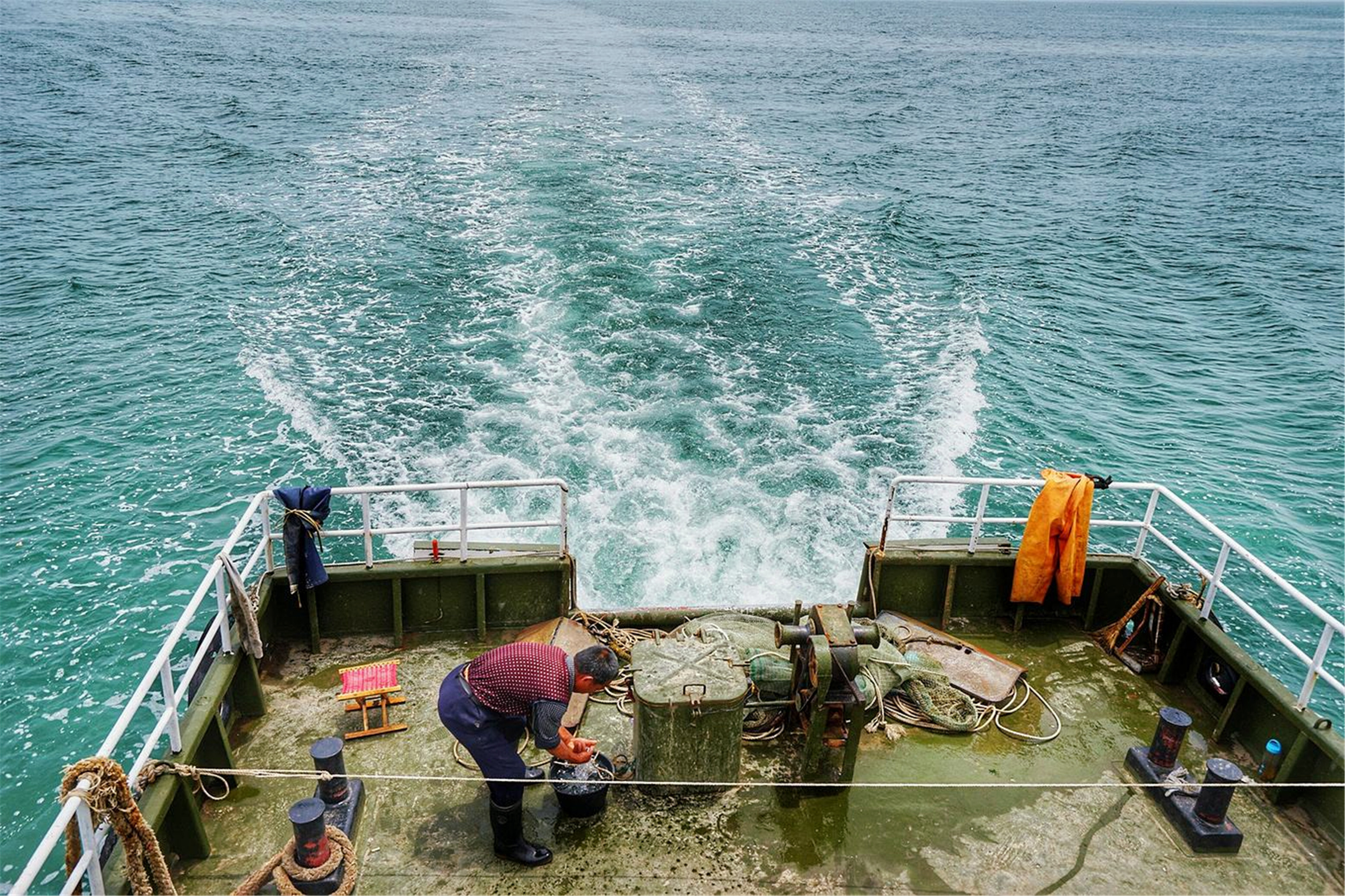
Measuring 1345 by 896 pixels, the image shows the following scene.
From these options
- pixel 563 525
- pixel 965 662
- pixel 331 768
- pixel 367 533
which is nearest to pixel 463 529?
pixel 367 533

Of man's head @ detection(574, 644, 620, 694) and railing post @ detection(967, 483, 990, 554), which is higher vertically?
man's head @ detection(574, 644, 620, 694)

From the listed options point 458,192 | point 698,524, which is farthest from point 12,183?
point 698,524

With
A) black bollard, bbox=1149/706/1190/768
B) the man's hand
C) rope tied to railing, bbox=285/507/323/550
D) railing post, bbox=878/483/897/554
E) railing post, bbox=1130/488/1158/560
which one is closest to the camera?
the man's hand

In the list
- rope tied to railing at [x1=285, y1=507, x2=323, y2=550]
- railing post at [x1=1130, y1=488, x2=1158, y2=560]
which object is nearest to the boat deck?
rope tied to railing at [x1=285, y1=507, x2=323, y2=550]

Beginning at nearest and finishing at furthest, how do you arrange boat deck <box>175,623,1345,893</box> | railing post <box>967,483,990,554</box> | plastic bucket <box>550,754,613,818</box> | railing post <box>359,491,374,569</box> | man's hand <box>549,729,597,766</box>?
man's hand <box>549,729,597,766</box> → boat deck <box>175,623,1345,893</box> → plastic bucket <box>550,754,613,818</box> → railing post <box>359,491,374,569</box> → railing post <box>967,483,990,554</box>

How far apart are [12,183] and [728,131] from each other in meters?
29.3

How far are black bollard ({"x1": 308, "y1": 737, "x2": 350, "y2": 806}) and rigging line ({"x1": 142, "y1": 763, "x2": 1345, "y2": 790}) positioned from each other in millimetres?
39

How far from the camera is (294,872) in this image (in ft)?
19.2

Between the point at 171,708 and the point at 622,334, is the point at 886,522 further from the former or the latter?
the point at 622,334

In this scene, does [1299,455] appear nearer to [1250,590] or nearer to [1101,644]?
[1250,590]

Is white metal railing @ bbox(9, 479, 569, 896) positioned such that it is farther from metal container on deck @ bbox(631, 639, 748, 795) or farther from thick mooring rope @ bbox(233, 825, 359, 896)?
metal container on deck @ bbox(631, 639, 748, 795)

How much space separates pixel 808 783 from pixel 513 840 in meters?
2.28

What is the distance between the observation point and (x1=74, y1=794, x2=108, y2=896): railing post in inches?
201

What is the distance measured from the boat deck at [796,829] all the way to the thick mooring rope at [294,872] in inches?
10.2
